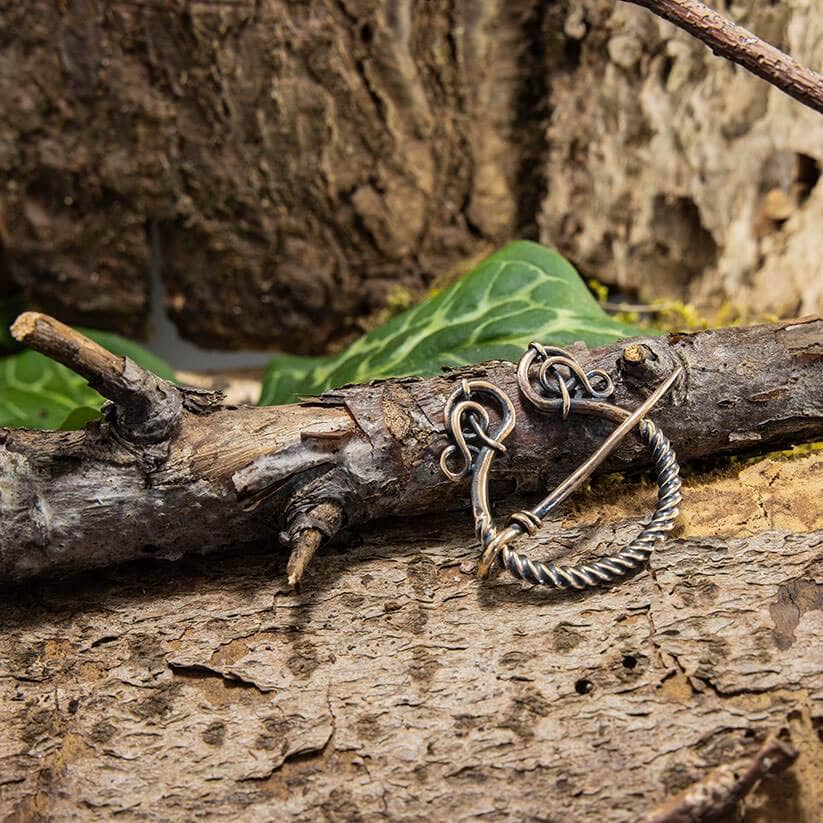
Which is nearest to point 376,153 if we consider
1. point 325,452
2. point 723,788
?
point 325,452

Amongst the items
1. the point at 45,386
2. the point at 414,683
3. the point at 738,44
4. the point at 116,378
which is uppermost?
the point at 738,44

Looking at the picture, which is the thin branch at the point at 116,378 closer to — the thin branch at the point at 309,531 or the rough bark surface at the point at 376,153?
the thin branch at the point at 309,531

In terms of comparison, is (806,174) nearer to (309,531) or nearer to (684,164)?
(684,164)

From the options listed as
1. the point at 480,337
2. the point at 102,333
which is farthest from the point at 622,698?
the point at 102,333

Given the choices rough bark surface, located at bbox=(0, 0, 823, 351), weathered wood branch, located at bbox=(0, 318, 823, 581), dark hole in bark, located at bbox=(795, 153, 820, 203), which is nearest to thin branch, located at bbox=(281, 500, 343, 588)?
weathered wood branch, located at bbox=(0, 318, 823, 581)

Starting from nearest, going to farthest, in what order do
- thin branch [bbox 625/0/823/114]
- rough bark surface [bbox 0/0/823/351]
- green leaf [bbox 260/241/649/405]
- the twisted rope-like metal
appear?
the twisted rope-like metal < thin branch [bbox 625/0/823/114] < green leaf [bbox 260/241/649/405] < rough bark surface [bbox 0/0/823/351]

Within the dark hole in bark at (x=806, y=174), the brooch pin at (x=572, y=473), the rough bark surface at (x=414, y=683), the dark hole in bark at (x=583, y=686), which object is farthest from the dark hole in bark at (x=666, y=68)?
the dark hole in bark at (x=583, y=686)

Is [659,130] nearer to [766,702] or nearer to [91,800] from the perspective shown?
[766,702]

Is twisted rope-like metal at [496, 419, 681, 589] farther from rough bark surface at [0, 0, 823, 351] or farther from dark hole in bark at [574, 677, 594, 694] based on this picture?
rough bark surface at [0, 0, 823, 351]
